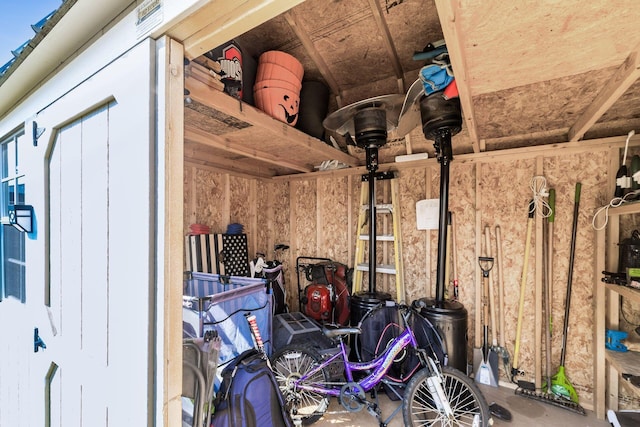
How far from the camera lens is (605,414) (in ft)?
6.53

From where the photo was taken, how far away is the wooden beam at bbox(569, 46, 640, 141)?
117 centimetres

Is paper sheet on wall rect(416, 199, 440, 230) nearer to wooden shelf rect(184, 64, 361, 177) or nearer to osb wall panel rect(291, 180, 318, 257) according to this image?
wooden shelf rect(184, 64, 361, 177)

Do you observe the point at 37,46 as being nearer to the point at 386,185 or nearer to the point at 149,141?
the point at 149,141

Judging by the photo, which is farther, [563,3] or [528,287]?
[528,287]

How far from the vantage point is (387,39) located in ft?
7.17

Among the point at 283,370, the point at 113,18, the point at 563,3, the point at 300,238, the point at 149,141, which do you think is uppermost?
the point at 563,3

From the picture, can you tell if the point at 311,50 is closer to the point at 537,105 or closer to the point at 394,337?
the point at 537,105

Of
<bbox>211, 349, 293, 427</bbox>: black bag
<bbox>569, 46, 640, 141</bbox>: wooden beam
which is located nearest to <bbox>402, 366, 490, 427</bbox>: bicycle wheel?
<bbox>211, 349, 293, 427</bbox>: black bag

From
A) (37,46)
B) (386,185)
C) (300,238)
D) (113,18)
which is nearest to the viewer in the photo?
(113,18)

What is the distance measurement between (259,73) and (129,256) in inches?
68.5

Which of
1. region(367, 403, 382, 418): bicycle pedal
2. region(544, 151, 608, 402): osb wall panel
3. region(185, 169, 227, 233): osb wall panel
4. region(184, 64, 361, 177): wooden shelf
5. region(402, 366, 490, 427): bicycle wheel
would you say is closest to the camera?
region(184, 64, 361, 177): wooden shelf

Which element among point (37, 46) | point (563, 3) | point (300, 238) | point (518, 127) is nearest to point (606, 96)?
point (518, 127)

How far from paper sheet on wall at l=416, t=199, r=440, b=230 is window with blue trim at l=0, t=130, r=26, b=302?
3.09 m

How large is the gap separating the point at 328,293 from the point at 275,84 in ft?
6.95
